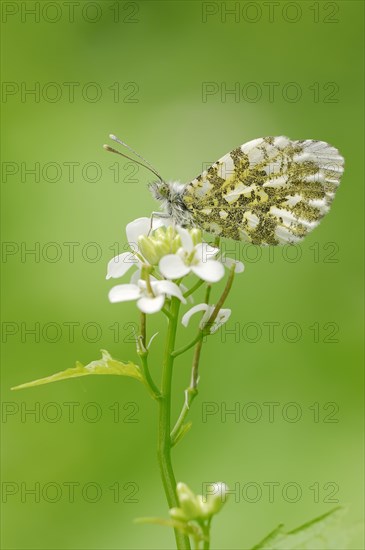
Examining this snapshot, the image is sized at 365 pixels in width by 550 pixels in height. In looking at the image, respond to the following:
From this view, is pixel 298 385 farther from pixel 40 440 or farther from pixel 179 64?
pixel 179 64

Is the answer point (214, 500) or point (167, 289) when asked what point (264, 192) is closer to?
point (167, 289)

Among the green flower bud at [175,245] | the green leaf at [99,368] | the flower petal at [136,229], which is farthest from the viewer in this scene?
the flower petal at [136,229]

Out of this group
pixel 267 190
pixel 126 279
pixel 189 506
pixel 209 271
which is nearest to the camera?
pixel 189 506

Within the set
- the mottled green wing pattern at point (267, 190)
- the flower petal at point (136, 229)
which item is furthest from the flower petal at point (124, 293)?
the mottled green wing pattern at point (267, 190)

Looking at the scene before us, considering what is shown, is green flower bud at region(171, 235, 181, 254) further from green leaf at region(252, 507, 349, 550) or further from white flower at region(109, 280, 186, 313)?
green leaf at region(252, 507, 349, 550)

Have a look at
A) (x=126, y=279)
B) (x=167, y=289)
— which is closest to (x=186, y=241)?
(x=167, y=289)

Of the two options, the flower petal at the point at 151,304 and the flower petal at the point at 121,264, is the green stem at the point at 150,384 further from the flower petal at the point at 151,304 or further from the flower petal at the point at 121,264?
the flower petal at the point at 121,264

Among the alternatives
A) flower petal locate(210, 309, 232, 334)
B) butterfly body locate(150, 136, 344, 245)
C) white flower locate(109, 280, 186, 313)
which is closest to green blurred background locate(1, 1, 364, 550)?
butterfly body locate(150, 136, 344, 245)
